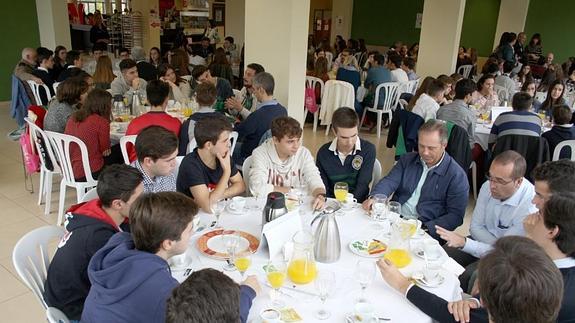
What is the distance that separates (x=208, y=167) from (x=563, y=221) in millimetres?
1997

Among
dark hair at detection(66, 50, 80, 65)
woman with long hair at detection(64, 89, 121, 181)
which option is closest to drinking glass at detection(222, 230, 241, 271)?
woman with long hair at detection(64, 89, 121, 181)

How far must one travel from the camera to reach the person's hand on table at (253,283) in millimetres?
1905

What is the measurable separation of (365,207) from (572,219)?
118cm

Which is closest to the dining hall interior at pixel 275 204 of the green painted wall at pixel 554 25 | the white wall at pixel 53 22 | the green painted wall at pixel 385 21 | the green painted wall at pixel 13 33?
the white wall at pixel 53 22

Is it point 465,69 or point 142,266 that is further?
point 465,69

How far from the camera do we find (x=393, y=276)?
2018mm

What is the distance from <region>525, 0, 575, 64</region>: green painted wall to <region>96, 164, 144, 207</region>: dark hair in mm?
14042

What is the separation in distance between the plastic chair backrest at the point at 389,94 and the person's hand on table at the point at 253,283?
5854 mm

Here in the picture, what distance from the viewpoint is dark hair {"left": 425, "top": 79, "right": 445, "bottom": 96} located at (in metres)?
5.41

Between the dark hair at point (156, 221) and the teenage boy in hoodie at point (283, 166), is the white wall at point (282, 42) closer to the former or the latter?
the teenage boy in hoodie at point (283, 166)

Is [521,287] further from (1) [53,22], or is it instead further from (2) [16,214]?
(1) [53,22]

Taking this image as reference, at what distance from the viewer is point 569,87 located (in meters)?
7.07

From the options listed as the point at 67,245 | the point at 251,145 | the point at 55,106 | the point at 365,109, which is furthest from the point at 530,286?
the point at 365,109

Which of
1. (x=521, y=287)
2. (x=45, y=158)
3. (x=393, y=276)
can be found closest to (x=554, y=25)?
(x=45, y=158)
